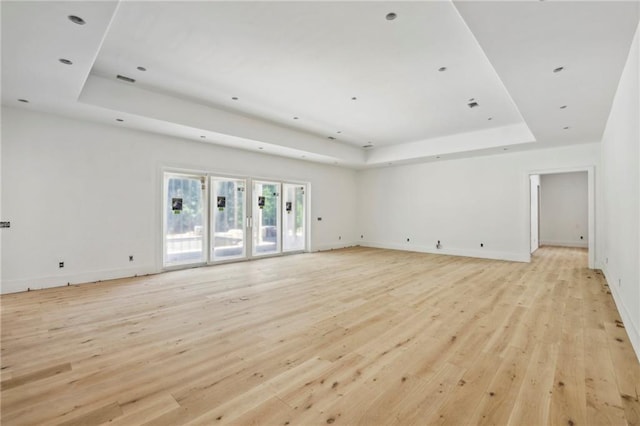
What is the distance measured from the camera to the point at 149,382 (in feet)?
7.21

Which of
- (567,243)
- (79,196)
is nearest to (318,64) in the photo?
(79,196)

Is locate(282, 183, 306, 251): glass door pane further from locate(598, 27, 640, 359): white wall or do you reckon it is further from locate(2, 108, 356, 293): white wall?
locate(598, 27, 640, 359): white wall

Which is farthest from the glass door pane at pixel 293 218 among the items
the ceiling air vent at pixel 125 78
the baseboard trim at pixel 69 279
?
the ceiling air vent at pixel 125 78

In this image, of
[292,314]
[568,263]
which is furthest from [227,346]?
[568,263]

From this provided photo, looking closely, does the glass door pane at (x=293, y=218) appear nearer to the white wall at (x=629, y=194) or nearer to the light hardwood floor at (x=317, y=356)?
the light hardwood floor at (x=317, y=356)

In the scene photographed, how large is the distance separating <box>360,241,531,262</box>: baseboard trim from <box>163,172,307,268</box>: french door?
322 centimetres

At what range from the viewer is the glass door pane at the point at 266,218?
25.9 ft

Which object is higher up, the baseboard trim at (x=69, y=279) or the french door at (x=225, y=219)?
the french door at (x=225, y=219)

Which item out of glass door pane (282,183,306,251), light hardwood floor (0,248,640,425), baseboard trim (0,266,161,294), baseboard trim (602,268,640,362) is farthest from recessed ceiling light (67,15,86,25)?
glass door pane (282,183,306,251)

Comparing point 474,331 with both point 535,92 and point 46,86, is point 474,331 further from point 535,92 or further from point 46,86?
point 46,86

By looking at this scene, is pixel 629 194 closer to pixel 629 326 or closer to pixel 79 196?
pixel 629 326

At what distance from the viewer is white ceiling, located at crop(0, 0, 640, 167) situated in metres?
2.62

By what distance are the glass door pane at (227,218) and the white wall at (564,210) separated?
36.0 ft

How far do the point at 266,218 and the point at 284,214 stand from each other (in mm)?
598
